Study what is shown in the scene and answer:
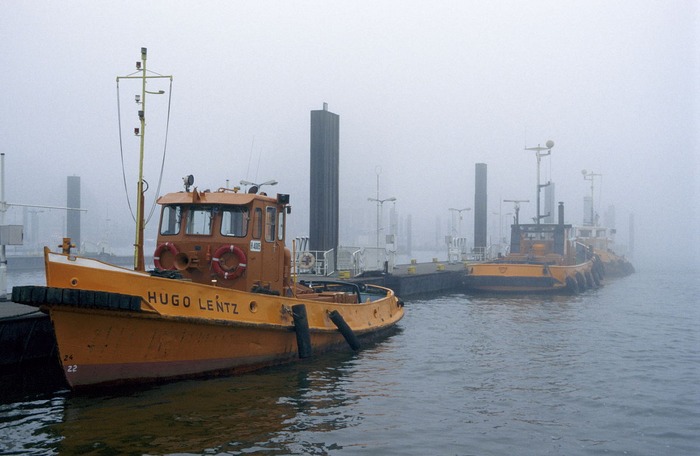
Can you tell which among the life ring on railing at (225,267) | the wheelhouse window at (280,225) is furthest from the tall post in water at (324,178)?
the life ring on railing at (225,267)

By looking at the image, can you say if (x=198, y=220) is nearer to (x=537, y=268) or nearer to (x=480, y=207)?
(x=537, y=268)

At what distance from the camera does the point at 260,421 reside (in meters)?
8.45

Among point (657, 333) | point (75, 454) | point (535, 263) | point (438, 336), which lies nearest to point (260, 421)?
point (75, 454)

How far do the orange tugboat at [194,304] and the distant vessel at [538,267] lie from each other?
54.4 ft

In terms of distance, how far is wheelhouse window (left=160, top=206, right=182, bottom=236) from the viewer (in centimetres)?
1146

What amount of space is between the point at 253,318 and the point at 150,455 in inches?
143

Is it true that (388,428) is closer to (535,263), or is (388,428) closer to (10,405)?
(10,405)

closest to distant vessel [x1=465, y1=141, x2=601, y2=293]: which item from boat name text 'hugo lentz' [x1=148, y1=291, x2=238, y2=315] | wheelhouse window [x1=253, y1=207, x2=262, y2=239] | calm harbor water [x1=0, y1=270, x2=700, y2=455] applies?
calm harbor water [x1=0, y1=270, x2=700, y2=455]

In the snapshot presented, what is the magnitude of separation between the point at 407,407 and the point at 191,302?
353 centimetres

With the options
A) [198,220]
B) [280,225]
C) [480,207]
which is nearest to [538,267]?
[480,207]

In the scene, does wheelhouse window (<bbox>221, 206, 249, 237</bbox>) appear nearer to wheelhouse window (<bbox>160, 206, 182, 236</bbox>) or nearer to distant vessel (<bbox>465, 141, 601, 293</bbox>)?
wheelhouse window (<bbox>160, 206, 182, 236</bbox>)

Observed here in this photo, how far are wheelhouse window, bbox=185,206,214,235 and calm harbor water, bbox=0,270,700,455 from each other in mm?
2721

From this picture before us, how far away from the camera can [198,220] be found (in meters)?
11.4

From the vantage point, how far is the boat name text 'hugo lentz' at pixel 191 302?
9102 millimetres
